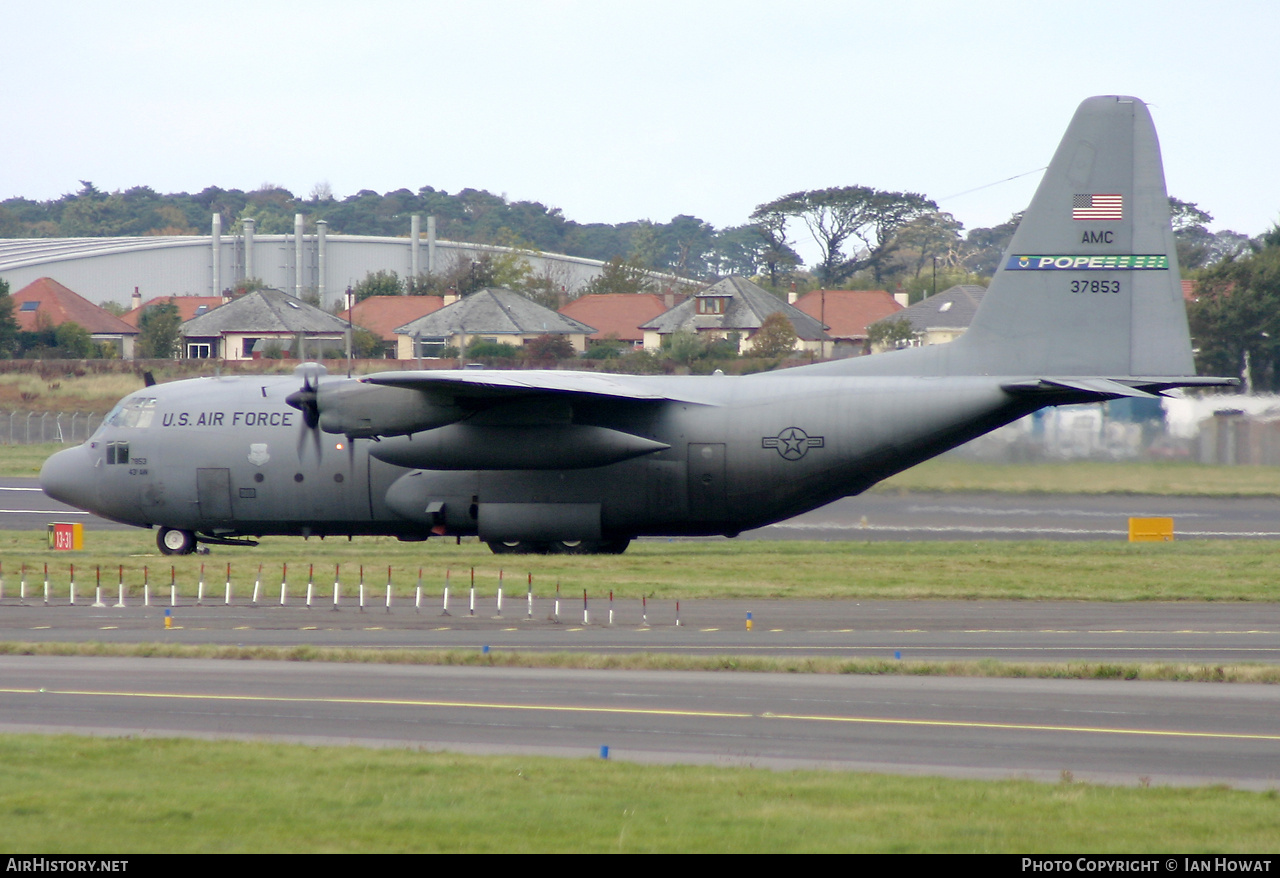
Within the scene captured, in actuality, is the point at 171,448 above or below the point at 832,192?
below

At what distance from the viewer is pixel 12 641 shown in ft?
57.7

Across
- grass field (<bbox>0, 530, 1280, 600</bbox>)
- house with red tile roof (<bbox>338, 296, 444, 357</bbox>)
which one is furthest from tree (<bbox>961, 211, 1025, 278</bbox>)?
grass field (<bbox>0, 530, 1280, 600</bbox>)

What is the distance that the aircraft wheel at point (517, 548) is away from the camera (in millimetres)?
27766

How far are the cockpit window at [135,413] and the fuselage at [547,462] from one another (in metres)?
0.05

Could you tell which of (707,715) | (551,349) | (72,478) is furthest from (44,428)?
(707,715)

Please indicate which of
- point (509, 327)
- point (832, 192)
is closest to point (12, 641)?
point (509, 327)

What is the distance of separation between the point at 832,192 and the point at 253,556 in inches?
3852

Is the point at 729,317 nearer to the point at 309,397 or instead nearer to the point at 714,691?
the point at 309,397

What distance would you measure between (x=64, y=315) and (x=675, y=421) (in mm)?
79646

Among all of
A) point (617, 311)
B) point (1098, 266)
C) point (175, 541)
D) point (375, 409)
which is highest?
point (617, 311)

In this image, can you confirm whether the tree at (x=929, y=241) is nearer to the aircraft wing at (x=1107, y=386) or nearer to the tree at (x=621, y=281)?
the tree at (x=621, y=281)

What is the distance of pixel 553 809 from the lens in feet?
31.8

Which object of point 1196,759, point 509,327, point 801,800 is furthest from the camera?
point 509,327

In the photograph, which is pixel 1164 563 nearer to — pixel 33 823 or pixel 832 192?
pixel 33 823
